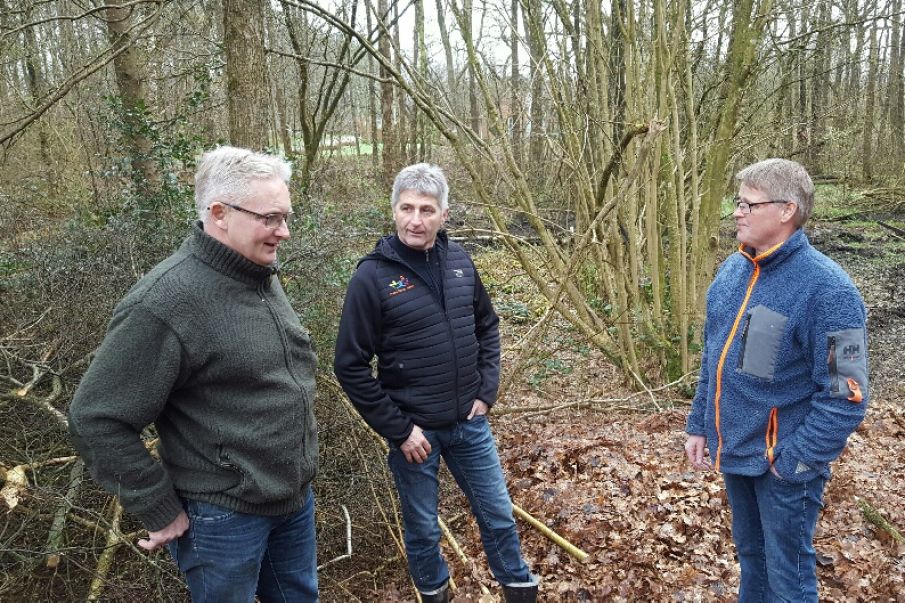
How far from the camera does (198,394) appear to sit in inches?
71.6

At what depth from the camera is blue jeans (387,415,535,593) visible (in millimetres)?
2732

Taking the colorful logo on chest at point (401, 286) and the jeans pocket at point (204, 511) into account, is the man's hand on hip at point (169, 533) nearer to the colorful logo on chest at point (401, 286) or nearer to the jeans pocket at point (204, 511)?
the jeans pocket at point (204, 511)

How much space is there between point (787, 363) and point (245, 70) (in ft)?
13.0

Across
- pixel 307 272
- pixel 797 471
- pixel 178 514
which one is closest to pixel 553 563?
pixel 797 471

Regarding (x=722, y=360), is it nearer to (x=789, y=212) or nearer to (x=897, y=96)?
(x=789, y=212)

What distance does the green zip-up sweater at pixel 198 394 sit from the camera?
5.50 feet

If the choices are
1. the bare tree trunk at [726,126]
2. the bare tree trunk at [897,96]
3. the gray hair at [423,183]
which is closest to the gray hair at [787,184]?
the gray hair at [423,183]

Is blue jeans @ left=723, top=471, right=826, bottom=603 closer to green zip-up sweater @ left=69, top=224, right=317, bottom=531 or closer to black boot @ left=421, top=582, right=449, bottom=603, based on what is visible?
black boot @ left=421, top=582, right=449, bottom=603

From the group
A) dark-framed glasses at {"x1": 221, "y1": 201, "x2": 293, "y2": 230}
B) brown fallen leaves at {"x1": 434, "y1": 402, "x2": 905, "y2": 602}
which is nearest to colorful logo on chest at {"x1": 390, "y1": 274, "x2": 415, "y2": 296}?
dark-framed glasses at {"x1": 221, "y1": 201, "x2": 293, "y2": 230}

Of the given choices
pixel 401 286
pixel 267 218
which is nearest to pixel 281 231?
pixel 267 218

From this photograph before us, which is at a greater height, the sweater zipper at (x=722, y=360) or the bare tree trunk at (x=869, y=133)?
the bare tree trunk at (x=869, y=133)

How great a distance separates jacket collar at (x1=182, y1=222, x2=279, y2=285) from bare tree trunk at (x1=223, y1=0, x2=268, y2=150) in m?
2.85

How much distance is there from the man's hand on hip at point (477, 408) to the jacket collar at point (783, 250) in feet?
4.16

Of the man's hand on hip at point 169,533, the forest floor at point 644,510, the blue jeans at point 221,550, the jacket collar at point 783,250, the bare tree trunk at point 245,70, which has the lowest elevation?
the forest floor at point 644,510
